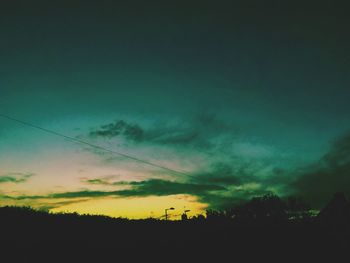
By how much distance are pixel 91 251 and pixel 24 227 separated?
2822mm

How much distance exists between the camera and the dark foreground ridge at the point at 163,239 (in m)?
13.5

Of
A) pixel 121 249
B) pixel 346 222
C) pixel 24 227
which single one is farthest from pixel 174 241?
pixel 346 222

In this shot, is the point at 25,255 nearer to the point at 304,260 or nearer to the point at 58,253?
the point at 58,253

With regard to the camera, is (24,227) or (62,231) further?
(62,231)

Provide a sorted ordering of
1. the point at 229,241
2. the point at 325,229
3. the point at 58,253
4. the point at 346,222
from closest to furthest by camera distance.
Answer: the point at 58,253
the point at 229,241
the point at 325,229
the point at 346,222

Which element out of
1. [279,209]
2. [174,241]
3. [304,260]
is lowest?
[304,260]

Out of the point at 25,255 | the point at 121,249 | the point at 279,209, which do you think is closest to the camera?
the point at 25,255

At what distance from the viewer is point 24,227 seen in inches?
539

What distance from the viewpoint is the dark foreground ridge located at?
13484 millimetres

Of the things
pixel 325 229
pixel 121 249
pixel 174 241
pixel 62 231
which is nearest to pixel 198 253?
pixel 174 241

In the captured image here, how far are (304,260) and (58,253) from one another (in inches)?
554

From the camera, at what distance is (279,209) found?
110438 mm

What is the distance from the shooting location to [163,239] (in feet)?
57.3

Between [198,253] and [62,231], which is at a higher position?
[62,231]
